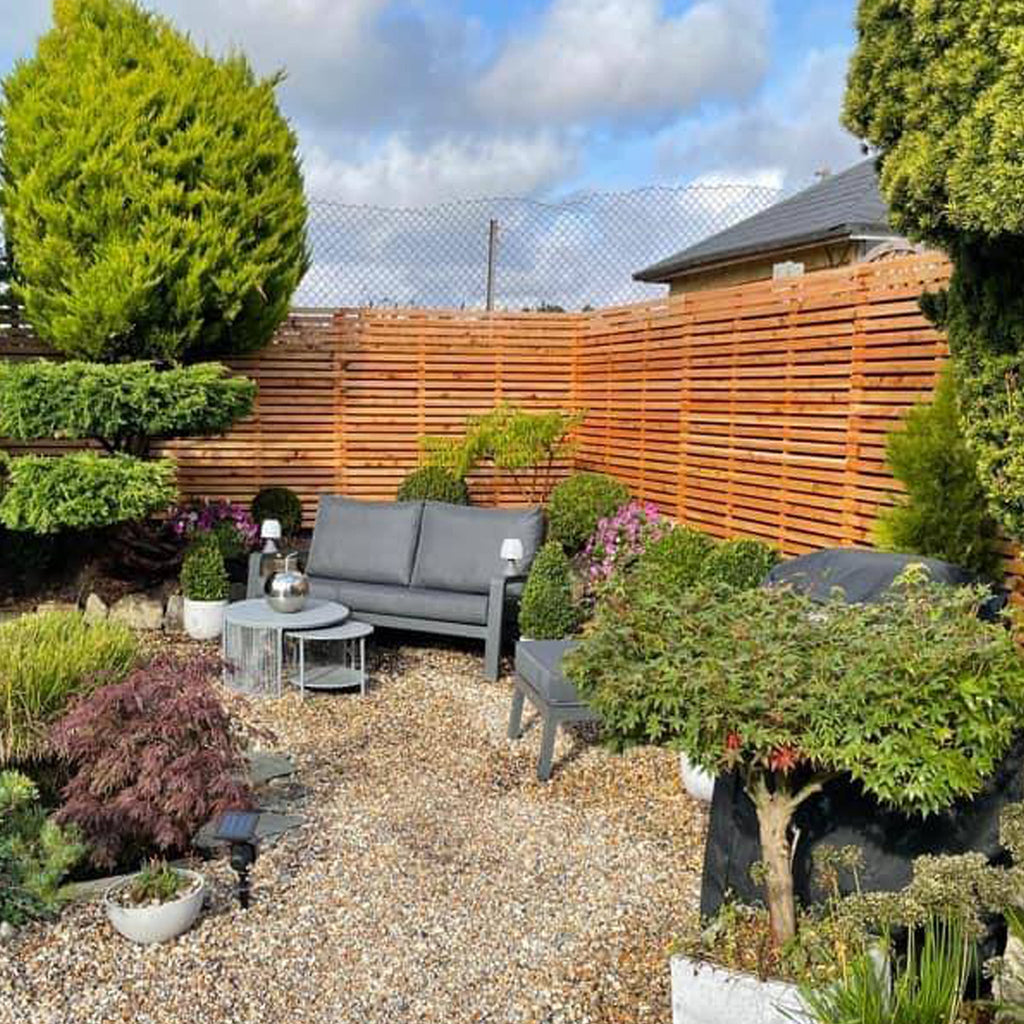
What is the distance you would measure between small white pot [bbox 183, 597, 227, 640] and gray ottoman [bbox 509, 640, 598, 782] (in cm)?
287

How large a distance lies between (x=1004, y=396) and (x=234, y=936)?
2.79 meters

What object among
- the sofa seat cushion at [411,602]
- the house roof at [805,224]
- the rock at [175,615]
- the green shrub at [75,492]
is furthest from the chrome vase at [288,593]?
the house roof at [805,224]

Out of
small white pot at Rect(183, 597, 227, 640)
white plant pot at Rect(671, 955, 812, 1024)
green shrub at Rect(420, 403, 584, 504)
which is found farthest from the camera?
green shrub at Rect(420, 403, 584, 504)

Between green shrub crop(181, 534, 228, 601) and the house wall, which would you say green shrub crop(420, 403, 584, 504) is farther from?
green shrub crop(181, 534, 228, 601)

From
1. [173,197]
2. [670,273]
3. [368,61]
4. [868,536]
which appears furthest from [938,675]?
[670,273]

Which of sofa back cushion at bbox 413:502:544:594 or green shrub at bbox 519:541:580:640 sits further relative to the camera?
sofa back cushion at bbox 413:502:544:594

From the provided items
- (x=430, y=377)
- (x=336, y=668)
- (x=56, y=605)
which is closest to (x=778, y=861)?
(x=336, y=668)

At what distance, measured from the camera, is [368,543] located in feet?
20.8

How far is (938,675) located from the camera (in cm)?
207

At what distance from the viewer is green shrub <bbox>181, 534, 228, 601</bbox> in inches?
253

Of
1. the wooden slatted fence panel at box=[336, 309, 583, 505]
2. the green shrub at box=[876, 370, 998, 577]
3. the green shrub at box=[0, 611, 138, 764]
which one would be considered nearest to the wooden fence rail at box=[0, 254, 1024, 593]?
the wooden slatted fence panel at box=[336, 309, 583, 505]

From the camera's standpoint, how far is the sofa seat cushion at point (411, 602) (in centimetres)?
582

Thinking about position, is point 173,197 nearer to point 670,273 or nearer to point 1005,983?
point 1005,983

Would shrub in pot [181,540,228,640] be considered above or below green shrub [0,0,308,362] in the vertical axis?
below
